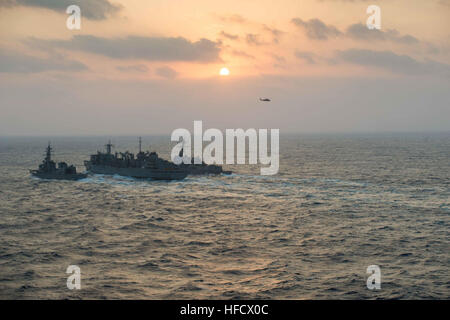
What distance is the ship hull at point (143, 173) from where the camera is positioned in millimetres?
96000

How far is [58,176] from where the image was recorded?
94.6 m

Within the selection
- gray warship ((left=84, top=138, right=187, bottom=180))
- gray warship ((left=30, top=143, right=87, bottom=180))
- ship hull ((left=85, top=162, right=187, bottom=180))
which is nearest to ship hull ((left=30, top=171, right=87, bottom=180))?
gray warship ((left=30, top=143, right=87, bottom=180))

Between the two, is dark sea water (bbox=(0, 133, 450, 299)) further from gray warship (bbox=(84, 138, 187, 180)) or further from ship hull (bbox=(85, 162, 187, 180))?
gray warship (bbox=(84, 138, 187, 180))

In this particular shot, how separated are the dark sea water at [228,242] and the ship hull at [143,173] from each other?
1725cm

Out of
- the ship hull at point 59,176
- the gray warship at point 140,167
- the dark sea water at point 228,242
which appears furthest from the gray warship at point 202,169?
the ship hull at point 59,176

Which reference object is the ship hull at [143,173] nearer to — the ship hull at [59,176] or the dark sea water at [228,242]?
the ship hull at [59,176]

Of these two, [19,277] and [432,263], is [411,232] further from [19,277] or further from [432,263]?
[19,277]

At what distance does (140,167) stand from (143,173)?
574cm

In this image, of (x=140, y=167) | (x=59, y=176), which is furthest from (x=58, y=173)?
(x=140, y=167)

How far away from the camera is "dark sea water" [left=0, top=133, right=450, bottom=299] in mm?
28719

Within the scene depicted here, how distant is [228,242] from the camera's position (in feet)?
133
